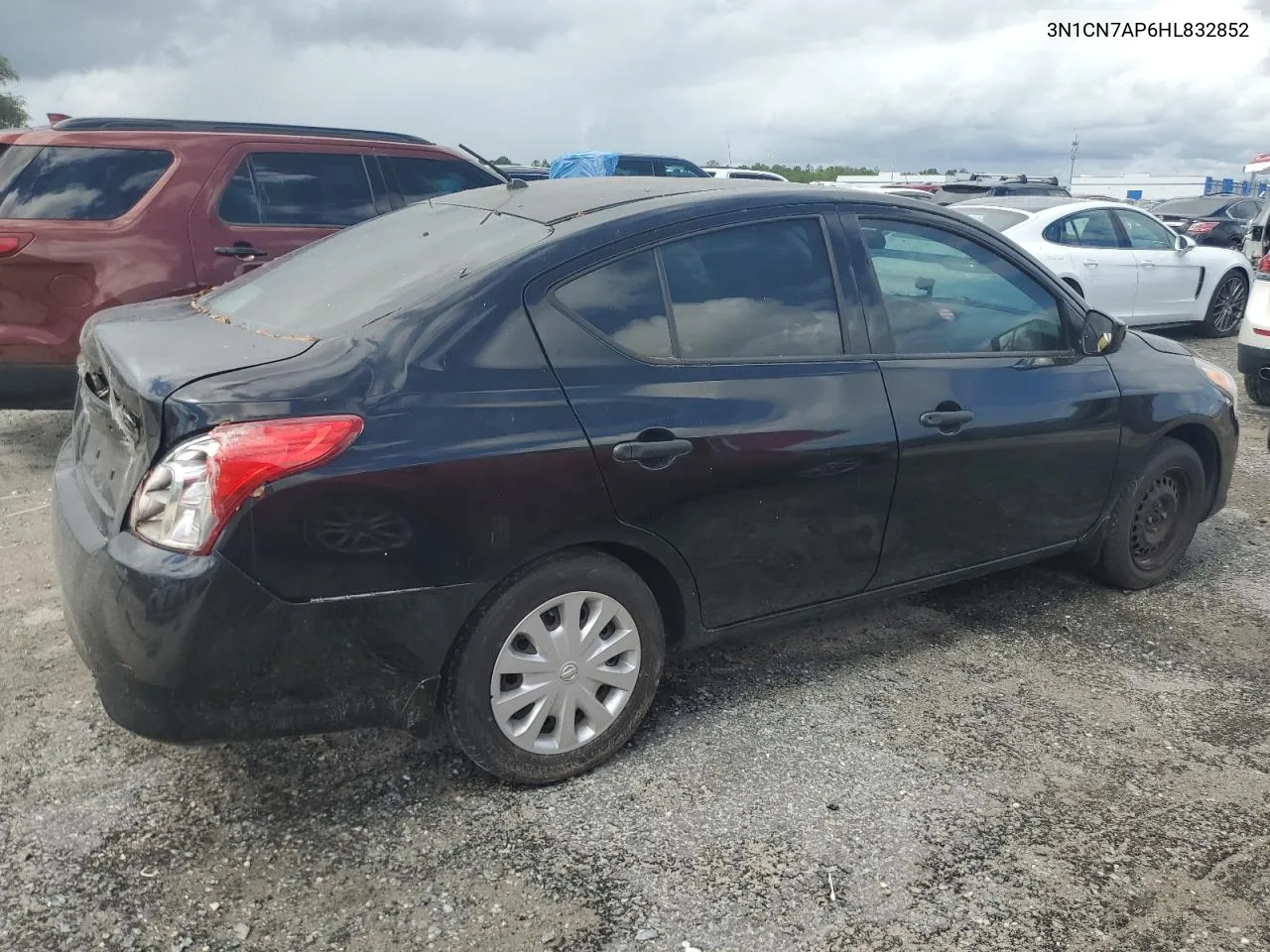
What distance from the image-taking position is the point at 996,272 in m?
3.87

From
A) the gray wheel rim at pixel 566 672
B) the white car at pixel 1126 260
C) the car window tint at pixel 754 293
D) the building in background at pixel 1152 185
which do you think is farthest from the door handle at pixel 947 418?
the building in background at pixel 1152 185

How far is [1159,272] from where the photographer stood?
34.6 feet

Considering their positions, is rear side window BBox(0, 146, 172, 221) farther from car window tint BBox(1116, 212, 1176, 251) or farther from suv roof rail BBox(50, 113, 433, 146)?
car window tint BBox(1116, 212, 1176, 251)

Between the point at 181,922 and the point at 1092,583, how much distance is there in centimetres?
373

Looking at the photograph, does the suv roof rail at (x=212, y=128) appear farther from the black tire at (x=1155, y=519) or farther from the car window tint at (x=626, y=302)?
the black tire at (x=1155, y=519)

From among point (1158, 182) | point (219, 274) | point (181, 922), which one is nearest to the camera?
point (181, 922)

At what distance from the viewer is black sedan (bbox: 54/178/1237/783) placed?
2.46 metres

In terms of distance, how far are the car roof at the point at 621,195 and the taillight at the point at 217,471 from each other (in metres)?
1.07

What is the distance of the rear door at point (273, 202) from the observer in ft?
19.0

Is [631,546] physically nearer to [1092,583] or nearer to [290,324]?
[290,324]

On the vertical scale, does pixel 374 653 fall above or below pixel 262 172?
below

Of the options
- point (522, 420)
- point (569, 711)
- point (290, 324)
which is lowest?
point (569, 711)

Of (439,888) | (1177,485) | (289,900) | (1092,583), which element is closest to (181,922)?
(289,900)

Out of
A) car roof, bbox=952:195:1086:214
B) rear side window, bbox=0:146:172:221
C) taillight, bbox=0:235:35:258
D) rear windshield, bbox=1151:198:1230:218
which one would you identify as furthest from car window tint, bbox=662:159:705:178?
taillight, bbox=0:235:35:258
